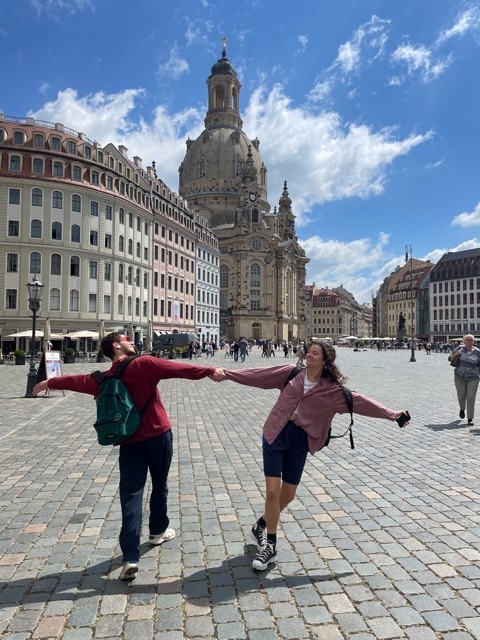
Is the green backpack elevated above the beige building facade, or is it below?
below

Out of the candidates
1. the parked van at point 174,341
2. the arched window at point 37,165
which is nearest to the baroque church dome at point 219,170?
the parked van at point 174,341

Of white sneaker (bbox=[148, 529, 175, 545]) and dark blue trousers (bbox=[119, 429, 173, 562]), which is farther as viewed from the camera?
white sneaker (bbox=[148, 529, 175, 545])

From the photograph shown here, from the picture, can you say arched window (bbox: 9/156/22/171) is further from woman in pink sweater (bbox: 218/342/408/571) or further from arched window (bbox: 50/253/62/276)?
woman in pink sweater (bbox: 218/342/408/571)

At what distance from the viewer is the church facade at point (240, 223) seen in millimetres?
104625

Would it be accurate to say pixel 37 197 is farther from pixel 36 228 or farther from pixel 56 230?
pixel 56 230

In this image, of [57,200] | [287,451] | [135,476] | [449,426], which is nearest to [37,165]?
[57,200]

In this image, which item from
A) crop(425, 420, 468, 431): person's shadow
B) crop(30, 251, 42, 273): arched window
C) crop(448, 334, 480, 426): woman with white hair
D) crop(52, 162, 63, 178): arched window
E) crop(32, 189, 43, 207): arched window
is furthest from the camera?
crop(52, 162, 63, 178): arched window

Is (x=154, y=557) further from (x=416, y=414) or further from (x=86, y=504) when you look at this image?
(x=416, y=414)

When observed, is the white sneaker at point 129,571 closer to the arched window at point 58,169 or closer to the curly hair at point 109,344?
the curly hair at point 109,344

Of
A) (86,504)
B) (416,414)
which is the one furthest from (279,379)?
(416,414)

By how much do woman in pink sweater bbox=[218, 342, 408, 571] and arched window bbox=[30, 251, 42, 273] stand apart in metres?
41.7

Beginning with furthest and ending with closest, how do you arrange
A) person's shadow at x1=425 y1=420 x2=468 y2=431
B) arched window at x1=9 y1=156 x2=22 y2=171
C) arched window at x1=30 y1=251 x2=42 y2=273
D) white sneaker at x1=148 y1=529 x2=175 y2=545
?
arched window at x1=30 y1=251 x2=42 y2=273 < arched window at x1=9 y1=156 x2=22 y2=171 < person's shadow at x1=425 y1=420 x2=468 y2=431 < white sneaker at x1=148 y1=529 x2=175 y2=545

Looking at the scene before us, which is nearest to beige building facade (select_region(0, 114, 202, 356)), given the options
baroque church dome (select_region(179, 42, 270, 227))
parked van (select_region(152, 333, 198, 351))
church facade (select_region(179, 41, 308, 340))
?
parked van (select_region(152, 333, 198, 351))

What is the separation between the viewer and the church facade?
105 meters
